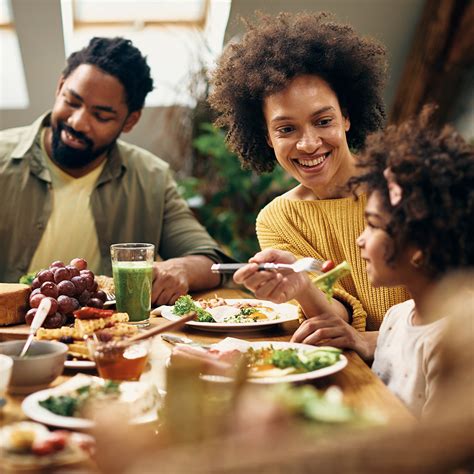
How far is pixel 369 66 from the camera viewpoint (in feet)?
8.02

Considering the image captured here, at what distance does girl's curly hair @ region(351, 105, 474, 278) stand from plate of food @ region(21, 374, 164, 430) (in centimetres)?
59

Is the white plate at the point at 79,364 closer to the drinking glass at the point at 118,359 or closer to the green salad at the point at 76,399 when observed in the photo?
the drinking glass at the point at 118,359

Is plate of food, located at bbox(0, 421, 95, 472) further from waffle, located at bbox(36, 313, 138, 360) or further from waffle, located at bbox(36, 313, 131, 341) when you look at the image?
waffle, located at bbox(36, 313, 131, 341)

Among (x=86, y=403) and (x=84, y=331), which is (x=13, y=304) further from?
(x=86, y=403)

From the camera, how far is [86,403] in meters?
1.18

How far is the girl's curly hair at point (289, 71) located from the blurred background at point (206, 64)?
7.15ft

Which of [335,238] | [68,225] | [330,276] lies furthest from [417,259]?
[68,225]

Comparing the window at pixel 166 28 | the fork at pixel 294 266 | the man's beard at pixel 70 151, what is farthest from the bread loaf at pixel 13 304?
the window at pixel 166 28

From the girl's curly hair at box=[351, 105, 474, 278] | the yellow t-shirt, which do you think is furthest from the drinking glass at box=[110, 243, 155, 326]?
the yellow t-shirt

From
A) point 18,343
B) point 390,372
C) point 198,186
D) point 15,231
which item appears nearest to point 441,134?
point 390,372

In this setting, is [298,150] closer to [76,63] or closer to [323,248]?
[323,248]

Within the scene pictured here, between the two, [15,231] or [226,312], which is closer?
[226,312]

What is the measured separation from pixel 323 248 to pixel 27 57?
3.28 meters

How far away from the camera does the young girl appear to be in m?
1.42
